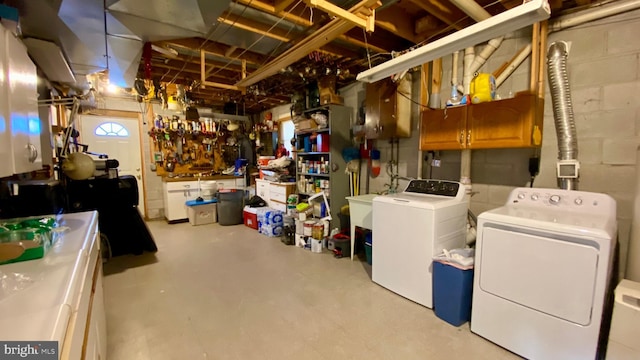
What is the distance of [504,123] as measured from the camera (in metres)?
2.32

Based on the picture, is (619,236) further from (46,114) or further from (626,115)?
(46,114)

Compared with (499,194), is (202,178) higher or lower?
lower

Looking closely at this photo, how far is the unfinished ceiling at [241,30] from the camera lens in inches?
68.2

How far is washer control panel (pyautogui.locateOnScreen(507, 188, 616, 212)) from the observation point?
190cm

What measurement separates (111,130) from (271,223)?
3.72 metres

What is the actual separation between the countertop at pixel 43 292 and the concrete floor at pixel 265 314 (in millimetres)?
992

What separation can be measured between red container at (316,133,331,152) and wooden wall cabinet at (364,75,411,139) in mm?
815

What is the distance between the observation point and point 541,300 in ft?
5.65

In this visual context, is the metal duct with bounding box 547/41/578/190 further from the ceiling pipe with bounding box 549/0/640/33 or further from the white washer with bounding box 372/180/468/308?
the white washer with bounding box 372/180/468/308

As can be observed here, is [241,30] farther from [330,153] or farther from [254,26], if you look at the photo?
[330,153]

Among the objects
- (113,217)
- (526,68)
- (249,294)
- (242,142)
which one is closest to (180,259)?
(113,217)

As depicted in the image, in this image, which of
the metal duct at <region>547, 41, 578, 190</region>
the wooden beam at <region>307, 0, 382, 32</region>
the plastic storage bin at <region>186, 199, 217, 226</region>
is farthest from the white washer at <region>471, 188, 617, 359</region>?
the plastic storage bin at <region>186, 199, 217, 226</region>

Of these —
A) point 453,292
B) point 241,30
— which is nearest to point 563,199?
point 453,292

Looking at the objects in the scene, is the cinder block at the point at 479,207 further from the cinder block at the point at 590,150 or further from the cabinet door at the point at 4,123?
the cabinet door at the point at 4,123
